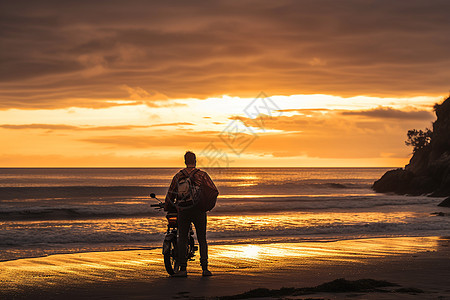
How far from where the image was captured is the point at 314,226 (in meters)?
22.7

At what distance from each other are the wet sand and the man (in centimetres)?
38

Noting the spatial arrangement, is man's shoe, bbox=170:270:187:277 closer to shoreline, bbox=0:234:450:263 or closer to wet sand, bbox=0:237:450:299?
wet sand, bbox=0:237:450:299

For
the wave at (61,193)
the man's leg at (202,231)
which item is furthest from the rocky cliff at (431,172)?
the man's leg at (202,231)

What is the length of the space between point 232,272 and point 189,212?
1.58m

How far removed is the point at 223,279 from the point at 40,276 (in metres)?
3.54

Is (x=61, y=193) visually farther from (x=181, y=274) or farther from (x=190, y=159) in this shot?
(x=190, y=159)

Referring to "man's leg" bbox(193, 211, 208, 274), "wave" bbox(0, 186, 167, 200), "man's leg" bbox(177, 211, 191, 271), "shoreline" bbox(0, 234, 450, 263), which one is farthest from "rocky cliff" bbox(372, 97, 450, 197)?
"man's leg" bbox(177, 211, 191, 271)

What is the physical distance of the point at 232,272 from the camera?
403 inches

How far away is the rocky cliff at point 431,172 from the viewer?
173ft

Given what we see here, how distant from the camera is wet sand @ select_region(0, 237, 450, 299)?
327 inches

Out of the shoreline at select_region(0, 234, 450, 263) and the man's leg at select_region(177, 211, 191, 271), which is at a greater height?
the man's leg at select_region(177, 211, 191, 271)

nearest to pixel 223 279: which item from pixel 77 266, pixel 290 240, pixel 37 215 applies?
pixel 77 266

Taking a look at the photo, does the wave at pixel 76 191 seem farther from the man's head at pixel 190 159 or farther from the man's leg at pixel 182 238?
the man's head at pixel 190 159

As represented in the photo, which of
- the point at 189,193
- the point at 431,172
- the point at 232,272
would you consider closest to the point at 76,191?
the point at 431,172
